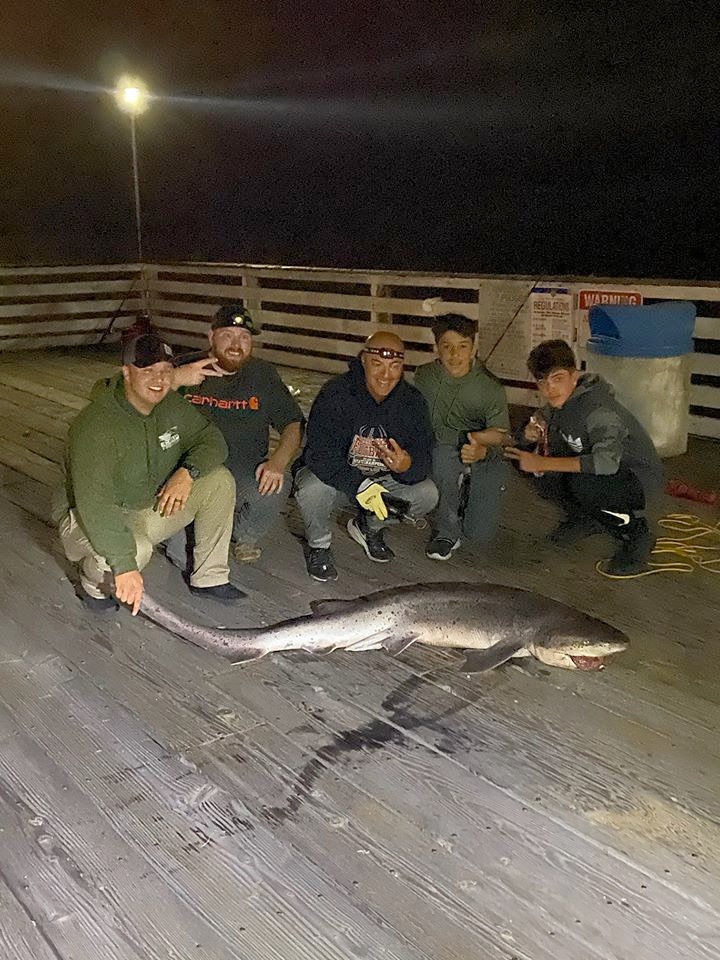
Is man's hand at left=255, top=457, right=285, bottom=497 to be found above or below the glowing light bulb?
below

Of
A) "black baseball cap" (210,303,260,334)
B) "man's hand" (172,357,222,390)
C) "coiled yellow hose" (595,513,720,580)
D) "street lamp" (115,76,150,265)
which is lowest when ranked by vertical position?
"coiled yellow hose" (595,513,720,580)

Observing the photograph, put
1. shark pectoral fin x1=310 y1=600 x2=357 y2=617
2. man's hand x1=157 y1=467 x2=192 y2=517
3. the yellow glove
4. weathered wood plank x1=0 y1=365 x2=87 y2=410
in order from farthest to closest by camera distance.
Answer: weathered wood plank x1=0 y1=365 x2=87 y2=410
the yellow glove
man's hand x1=157 y1=467 x2=192 y2=517
shark pectoral fin x1=310 y1=600 x2=357 y2=617

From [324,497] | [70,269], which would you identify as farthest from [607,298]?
[70,269]

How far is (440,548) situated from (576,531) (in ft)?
2.17

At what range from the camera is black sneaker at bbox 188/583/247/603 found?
3461 mm

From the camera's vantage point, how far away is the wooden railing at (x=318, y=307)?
634 centimetres

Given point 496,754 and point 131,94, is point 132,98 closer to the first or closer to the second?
point 131,94

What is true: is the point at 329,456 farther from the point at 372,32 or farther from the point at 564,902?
the point at 372,32

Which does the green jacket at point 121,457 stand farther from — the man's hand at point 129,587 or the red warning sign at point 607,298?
the red warning sign at point 607,298

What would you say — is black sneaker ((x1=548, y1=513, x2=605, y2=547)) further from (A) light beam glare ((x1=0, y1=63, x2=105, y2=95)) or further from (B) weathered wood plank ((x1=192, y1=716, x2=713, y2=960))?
(A) light beam glare ((x1=0, y1=63, x2=105, y2=95))

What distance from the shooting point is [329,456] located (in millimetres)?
3777

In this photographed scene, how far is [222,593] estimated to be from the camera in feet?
11.4

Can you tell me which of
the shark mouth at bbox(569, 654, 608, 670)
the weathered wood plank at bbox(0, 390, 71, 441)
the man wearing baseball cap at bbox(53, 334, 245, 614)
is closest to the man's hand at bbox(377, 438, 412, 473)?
the man wearing baseball cap at bbox(53, 334, 245, 614)

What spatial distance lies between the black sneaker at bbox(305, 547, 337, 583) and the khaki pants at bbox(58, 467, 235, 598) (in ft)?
1.31
